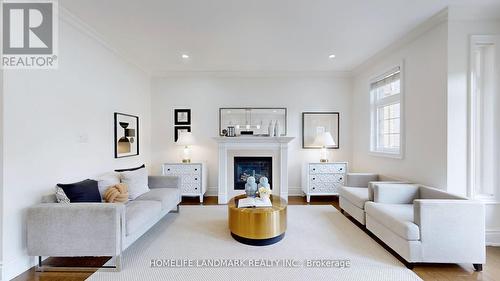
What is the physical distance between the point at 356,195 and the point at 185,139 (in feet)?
11.3

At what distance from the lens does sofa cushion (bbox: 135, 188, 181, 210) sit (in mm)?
3371

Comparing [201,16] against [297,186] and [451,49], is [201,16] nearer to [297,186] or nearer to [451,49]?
[451,49]

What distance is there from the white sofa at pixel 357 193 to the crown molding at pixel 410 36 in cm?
214

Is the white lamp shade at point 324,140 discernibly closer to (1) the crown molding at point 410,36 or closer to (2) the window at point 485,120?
(1) the crown molding at point 410,36

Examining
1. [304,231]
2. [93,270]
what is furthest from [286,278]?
[93,270]

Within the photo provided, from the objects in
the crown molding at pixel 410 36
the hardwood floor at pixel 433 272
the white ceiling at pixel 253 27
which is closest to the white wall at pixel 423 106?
the crown molding at pixel 410 36

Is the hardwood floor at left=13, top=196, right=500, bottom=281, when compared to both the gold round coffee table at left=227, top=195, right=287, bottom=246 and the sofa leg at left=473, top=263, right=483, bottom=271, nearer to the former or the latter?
the sofa leg at left=473, top=263, right=483, bottom=271

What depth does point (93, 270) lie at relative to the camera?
238 centimetres

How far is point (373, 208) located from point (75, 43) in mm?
4409

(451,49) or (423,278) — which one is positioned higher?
(451,49)

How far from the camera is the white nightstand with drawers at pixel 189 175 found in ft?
16.2

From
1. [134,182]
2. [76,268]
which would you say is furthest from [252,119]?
[76,268]

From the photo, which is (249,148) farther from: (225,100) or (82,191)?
(82,191)

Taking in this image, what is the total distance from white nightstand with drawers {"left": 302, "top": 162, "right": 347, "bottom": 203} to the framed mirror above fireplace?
104 centimetres
